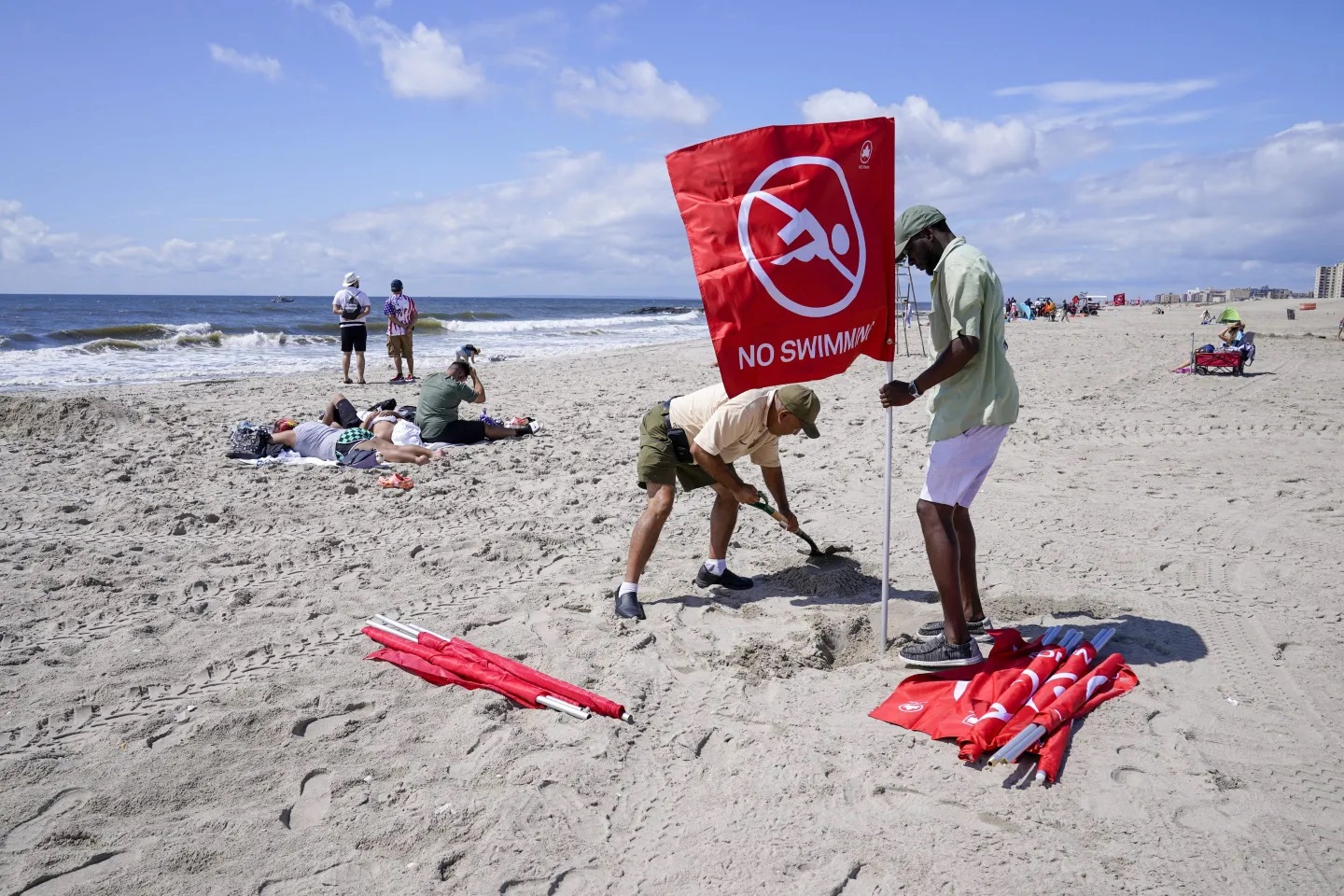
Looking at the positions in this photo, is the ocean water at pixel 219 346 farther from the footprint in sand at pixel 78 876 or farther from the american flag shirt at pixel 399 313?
the footprint in sand at pixel 78 876

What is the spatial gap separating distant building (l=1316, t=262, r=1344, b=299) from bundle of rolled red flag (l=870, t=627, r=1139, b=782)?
254ft

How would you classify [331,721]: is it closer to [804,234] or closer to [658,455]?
[658,455]

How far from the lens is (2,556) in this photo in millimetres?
5160

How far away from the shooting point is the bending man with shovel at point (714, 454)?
4.21 meters

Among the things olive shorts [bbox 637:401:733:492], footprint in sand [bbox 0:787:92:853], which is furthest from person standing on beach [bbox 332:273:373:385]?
footprint in sand [bbox 0:787:92:853]

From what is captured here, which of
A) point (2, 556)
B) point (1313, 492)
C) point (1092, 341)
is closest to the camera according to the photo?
point (2, 556)

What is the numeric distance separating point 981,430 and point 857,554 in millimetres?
2008

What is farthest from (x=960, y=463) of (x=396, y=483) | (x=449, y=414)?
(x=449, y=414)

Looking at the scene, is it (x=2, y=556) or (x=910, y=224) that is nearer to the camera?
(x=910, y=224)

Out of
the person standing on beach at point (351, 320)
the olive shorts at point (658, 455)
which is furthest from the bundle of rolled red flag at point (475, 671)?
the person standing on beach at point (351, 320)

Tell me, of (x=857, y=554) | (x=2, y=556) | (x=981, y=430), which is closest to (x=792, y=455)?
(x=857, y=554)

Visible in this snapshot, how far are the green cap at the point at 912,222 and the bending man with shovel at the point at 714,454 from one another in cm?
82

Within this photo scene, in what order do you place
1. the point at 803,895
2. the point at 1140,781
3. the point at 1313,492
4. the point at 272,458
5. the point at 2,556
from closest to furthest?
the point at 803,895, the point at 1140,781, the point at 2,556, the point at 1313,492, the point at 272,458

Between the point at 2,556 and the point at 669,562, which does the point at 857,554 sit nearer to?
the point at 669,562
